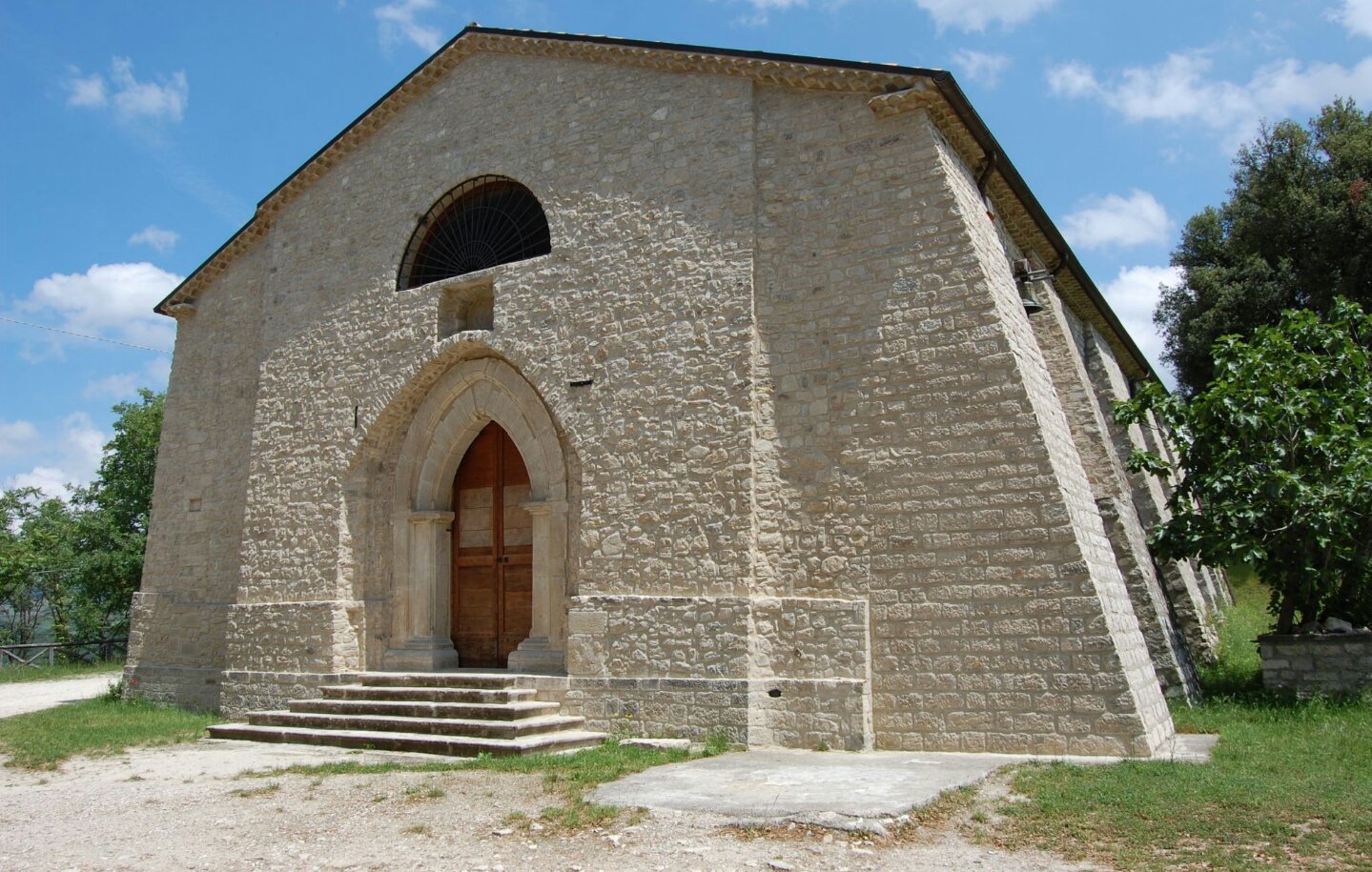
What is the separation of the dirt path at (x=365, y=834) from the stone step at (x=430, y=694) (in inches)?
82.6

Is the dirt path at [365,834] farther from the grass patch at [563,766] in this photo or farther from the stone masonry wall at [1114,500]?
the stone masonry wall at [1114,500]

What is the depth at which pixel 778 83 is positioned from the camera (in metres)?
10.7

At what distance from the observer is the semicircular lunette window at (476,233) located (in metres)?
12.3

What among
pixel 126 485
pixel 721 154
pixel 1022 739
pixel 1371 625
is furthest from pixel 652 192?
pixel 126 485

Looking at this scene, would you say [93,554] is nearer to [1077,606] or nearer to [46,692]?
[46,692]

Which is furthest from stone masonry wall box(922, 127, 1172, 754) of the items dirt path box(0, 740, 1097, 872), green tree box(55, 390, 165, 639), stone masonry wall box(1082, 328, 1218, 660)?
green tree box(55, 390, 165, 639)

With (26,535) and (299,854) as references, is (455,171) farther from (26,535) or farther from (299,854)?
(26,535)

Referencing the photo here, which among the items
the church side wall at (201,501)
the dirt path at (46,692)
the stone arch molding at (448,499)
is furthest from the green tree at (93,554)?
the stone arch molding at (448,499)

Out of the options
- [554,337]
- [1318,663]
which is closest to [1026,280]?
[1318,663]

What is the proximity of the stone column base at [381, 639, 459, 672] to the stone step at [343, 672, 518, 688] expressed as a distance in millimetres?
323

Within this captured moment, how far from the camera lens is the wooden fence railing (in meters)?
23.8

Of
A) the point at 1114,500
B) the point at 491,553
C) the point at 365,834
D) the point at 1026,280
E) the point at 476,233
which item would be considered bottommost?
the point at 365,834

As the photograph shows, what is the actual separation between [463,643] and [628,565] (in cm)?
303

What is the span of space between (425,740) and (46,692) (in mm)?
11611
